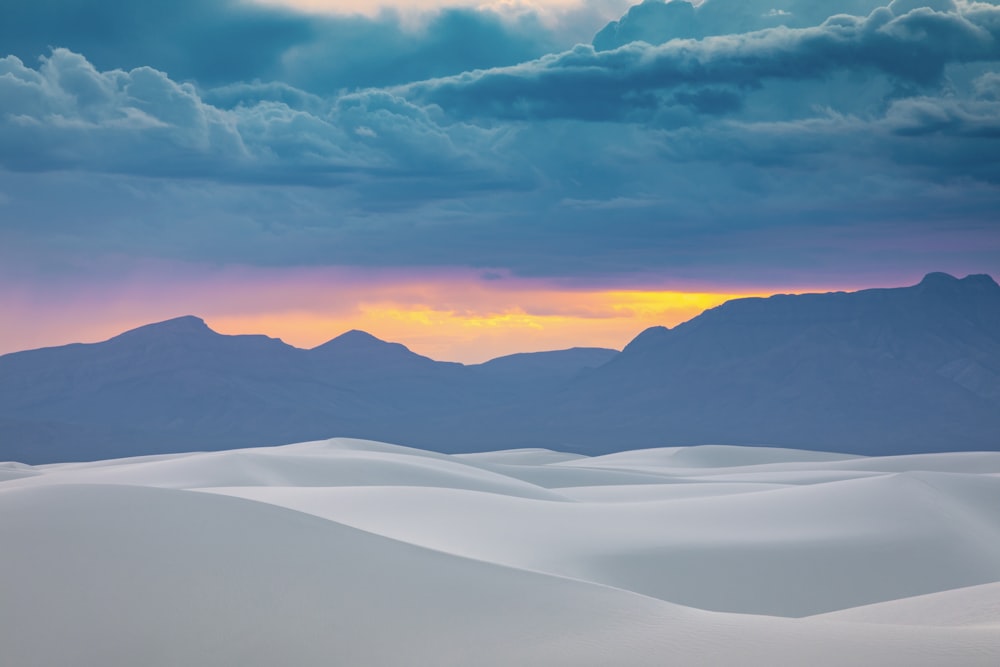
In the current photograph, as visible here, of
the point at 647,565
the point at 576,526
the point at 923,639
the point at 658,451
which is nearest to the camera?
the point at 923,639

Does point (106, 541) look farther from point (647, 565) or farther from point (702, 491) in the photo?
point (702, 491)

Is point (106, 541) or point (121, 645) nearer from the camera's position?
point (121, 645)

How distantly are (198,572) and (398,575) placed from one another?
269 centimetres

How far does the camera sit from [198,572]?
1432 cm

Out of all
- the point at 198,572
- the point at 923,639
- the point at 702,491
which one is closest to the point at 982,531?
the point at 702,491

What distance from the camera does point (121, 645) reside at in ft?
40.2

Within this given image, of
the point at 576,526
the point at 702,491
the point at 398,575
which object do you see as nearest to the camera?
the point at 398,575

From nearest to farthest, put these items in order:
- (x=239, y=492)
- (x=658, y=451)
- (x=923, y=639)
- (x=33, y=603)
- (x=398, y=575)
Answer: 1. (x=923, y=639)
2. (x=33, y=603)
3. (x=398, y=575)
4. (x=239, y=492)
5. (x=658, y=451)

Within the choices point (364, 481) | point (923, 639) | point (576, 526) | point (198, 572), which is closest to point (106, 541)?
point (198, 572)

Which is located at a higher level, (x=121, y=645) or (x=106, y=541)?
(x=106, y=541)

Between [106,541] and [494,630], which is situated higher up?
[106,541]

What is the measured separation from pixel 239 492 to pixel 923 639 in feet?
83.5

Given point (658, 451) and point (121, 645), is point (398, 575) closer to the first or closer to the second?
point (121, 645)

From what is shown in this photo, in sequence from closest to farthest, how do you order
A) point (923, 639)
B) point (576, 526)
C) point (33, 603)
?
point (923, 639), point (33, 603), point (576, 526)
